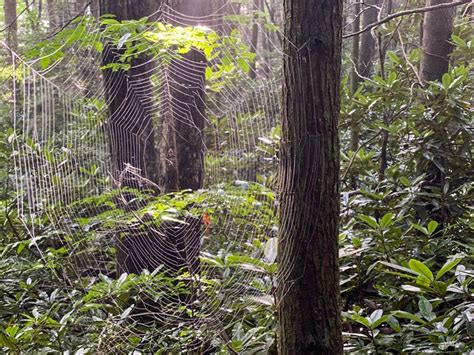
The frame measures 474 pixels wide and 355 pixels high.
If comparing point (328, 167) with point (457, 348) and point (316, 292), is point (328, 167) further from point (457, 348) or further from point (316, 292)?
point (457, 348)

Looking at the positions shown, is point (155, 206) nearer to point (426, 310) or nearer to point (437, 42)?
point (426, 310)

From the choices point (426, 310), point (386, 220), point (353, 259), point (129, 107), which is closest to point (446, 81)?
point (386, 220)

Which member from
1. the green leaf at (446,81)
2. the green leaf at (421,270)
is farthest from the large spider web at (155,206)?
the green leaf at (446,81)

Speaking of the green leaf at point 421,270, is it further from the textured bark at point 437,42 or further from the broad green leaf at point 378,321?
the textured bark at point 437,42

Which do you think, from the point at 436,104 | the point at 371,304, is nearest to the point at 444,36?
the point at 436,104

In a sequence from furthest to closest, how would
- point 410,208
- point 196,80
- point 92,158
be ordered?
point 92,158
point 196,80
point 410,208

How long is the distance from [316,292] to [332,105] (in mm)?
630

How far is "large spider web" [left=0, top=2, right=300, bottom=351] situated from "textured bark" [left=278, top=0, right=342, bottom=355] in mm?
286

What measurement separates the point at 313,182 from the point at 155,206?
820 mm

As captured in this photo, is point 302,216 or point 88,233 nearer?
point 302,216

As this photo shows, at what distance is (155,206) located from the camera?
2.19m

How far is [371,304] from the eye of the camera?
229 centimetres

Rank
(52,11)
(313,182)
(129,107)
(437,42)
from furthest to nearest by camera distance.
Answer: (52,11)
(129,107)
(437,42)
(313,182)

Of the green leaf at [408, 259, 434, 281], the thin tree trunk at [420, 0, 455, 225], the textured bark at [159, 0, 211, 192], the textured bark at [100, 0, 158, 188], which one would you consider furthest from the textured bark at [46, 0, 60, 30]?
the green leaf at [408, 259, 434, 281]
